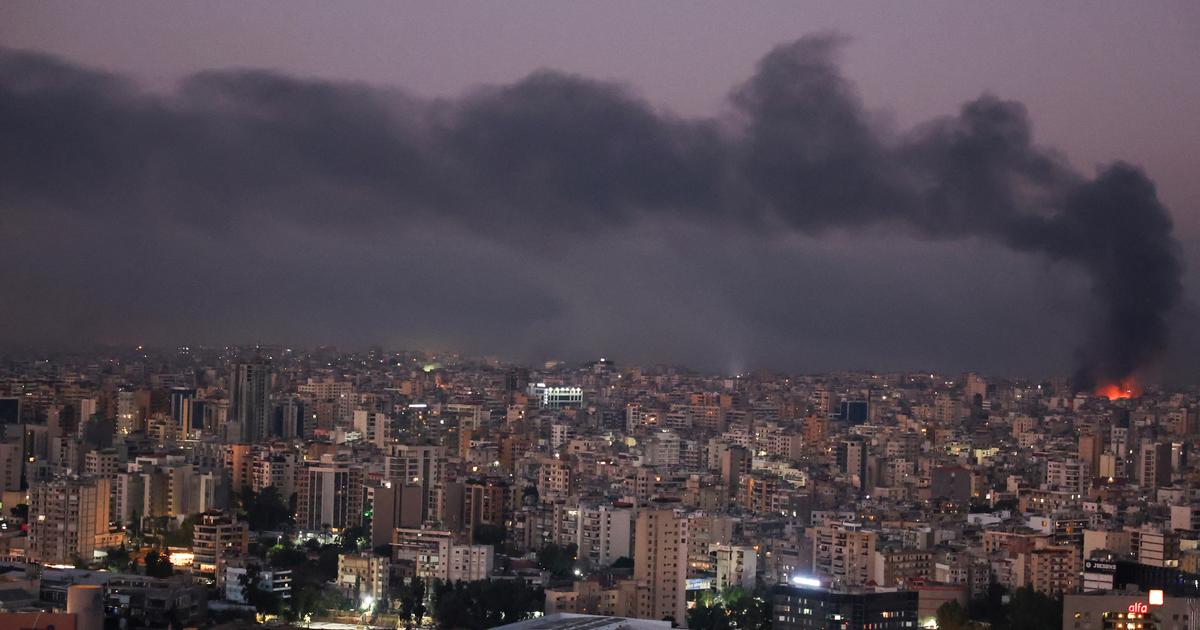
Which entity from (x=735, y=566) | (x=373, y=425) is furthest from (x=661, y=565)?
(x=373, y=425)

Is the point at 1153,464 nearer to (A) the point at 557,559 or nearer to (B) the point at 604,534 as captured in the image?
(B) the point at 604,534

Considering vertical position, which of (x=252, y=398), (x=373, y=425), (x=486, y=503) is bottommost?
(x=486, y=503)

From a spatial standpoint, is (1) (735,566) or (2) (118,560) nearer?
(1) (735,566)

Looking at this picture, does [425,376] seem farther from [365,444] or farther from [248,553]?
[248,553]

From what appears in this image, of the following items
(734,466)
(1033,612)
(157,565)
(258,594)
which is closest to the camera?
(1033,612)

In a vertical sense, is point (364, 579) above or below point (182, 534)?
below

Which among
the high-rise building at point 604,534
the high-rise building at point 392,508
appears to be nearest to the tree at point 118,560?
the high-rise building at point 392,508

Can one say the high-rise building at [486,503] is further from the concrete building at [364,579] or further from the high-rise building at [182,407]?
the high-rise building at [182,407]

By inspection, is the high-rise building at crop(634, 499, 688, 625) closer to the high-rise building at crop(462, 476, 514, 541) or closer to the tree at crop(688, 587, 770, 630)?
the tree at crop(688, 587, 770, 630)
